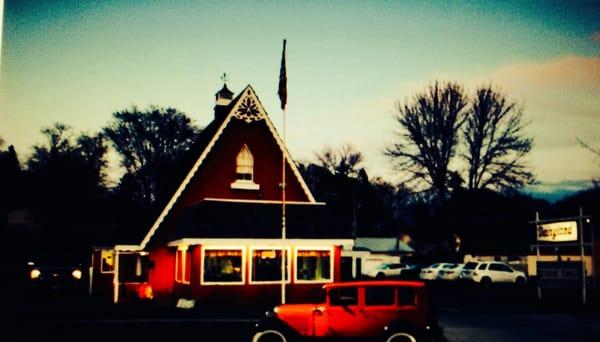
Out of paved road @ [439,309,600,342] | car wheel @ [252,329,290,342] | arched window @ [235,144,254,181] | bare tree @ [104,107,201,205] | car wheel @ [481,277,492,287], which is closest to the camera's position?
car wheel @ [252,329,290,342]

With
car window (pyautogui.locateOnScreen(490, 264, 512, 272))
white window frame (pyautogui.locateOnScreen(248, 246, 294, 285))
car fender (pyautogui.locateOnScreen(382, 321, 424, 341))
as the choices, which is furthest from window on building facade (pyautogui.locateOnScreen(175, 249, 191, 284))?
car window (pyautogui.locateOnScreen(490, 264, 512, 272))

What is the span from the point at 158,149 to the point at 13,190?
44.2ft

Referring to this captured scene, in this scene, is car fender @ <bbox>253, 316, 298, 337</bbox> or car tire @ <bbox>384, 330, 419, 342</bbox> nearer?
car tire @ <bbox>384, 330, 419, 342</bbox>

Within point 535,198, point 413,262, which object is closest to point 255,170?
point 413,262

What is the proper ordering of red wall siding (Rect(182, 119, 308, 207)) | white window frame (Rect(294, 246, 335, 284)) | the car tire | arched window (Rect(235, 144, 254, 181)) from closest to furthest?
the car tire
white window frame (Rect(294, 246, 335, 284))
red wall siding (Rect(182, 119, 308, 207))
arched window (Rect(235, 144, 254, 181))

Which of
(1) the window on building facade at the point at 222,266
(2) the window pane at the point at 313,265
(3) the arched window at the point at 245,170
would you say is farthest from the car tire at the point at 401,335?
(3) the arched window at the point at 245,170

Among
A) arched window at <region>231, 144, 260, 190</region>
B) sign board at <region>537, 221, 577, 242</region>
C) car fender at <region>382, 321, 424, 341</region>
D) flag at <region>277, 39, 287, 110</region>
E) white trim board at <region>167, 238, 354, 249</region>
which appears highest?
flag at <region>277, 39, 287, 110</region>

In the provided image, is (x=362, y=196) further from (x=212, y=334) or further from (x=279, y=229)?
(x=212, y=334)

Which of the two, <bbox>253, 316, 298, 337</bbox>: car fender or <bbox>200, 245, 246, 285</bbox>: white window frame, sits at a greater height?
<bbox>200, 245, 246, 285</bbox>: white window frame

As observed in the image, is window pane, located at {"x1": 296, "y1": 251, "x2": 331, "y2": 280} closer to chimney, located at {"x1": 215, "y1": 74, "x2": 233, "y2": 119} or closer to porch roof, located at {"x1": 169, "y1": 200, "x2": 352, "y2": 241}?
porch roof, located at {"x1": 169, "y1": 200, "x2": 352, "y2": 241}

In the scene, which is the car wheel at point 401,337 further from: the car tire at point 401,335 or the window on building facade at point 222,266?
the window on building facade at point 222,266

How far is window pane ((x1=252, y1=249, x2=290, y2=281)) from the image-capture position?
25766 mm

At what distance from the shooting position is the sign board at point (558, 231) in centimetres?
2771

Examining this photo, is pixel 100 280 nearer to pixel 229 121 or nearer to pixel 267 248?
pixel 229 121
